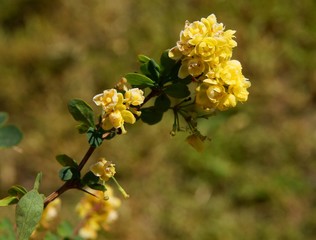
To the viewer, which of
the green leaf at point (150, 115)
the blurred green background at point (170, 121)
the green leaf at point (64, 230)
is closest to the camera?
the green leaf at point (150, 115)

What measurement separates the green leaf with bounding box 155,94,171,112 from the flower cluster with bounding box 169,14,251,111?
83mm

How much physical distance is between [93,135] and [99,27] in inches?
81.0

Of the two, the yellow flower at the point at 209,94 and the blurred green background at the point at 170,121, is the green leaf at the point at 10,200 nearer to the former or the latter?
the yellow flower at the point at 209,94

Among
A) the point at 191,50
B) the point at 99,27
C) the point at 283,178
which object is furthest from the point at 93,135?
the point at 99,27

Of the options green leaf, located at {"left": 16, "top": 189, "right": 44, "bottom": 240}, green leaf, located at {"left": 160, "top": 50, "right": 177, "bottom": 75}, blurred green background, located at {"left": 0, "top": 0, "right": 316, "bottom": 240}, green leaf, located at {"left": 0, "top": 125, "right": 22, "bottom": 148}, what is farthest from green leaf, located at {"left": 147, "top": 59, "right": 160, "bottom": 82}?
blurred green background, located at {"left": 0, "top": 0, "right": 316, "bottom": 240}

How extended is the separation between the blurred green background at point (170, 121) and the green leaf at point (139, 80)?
5.12ft

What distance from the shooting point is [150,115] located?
33.6 inches

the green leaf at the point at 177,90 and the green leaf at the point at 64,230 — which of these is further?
the green leaf at the point at 64,230

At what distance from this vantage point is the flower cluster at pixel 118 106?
2.54 feet

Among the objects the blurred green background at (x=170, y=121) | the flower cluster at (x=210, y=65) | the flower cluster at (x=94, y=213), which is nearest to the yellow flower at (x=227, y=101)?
the flower cluster at (x=210, y=65)

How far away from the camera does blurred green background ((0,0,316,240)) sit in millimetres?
2436

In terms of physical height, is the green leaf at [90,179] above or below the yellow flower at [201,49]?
below

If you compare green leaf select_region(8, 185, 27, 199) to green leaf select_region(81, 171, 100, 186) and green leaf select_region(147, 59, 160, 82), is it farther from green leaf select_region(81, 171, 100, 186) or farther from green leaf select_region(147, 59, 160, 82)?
green leaf select_region(147, 59, 160, 82)

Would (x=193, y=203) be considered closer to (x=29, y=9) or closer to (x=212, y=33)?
(x=29, y=9)
